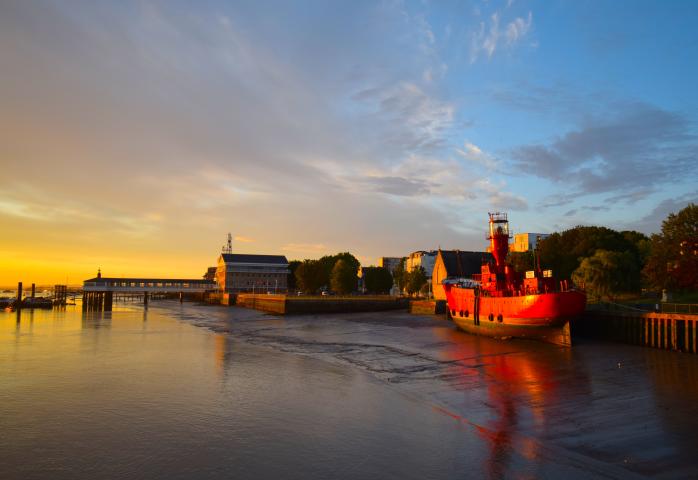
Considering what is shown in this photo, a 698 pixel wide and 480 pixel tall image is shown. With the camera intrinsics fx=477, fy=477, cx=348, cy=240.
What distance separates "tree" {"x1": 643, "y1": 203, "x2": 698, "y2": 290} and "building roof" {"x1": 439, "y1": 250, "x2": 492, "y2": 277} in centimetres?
6657

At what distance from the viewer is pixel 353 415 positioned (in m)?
21.6

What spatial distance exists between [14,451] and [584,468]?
19.3 meters

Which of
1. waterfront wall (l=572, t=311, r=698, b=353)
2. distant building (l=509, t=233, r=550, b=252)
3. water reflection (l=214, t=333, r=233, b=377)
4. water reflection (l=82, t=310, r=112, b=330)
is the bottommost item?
water reflection (l=82, t=310, r=112, b=330)

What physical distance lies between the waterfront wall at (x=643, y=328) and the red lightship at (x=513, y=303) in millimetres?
5195

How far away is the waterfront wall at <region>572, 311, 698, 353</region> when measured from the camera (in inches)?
1502

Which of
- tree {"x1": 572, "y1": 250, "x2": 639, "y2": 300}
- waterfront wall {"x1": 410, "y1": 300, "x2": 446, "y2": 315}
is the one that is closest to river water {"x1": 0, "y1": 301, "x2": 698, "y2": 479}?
tree {"x1": 572, "y1": 250, "x2": 639, "y2": 300}

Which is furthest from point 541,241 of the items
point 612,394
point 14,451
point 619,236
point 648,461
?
point 14,451

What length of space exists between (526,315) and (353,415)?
101ft

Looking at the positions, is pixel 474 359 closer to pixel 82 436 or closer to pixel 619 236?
pixel 82 436

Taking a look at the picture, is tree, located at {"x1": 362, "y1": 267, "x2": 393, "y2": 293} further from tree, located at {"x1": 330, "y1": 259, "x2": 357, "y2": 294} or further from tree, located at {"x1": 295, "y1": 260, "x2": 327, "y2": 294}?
tree, located at {"x1": 295, "y1": 260, "x2": 327, "y2": 294}

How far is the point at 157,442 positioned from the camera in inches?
703

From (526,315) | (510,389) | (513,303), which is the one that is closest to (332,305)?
(513,303)

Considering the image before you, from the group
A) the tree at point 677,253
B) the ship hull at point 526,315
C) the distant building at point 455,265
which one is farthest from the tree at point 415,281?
the tree at point 677,253

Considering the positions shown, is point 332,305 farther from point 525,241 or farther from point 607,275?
point 525,241
